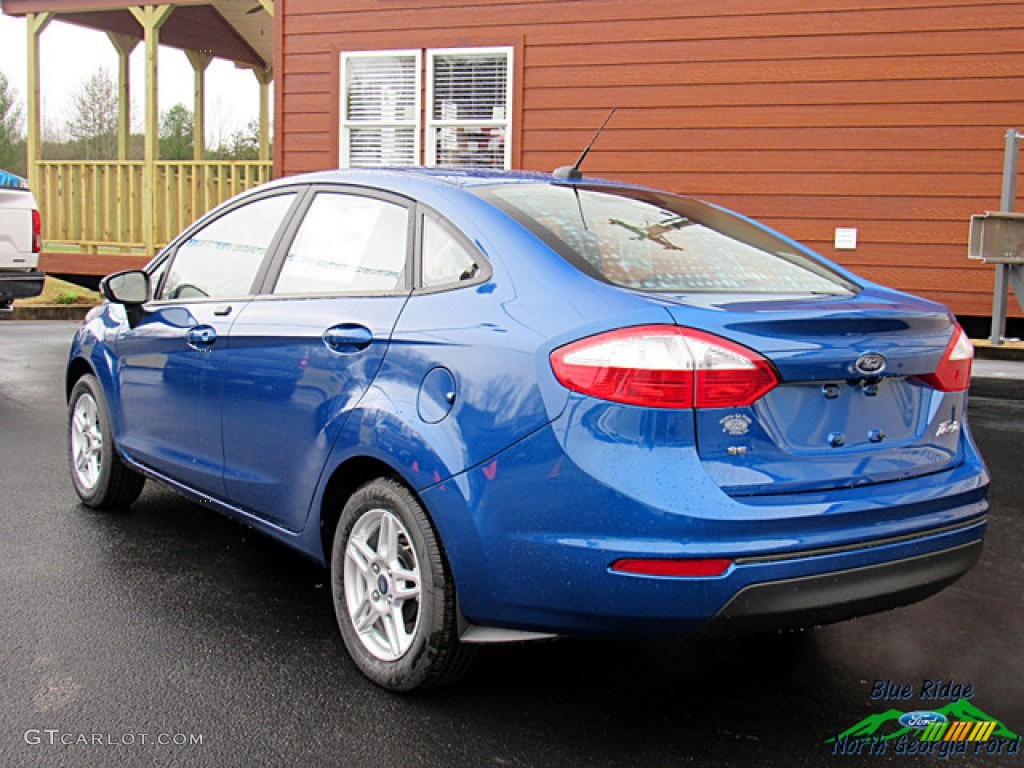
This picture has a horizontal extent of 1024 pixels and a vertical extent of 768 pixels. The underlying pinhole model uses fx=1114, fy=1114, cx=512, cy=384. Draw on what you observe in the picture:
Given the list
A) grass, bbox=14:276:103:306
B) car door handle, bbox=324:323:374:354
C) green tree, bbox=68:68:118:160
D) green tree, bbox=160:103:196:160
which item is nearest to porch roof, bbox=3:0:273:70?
grass, bbox=14:276:103:306

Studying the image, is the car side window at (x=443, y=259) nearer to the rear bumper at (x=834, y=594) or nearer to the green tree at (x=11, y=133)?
the rear bumper at (x=834, y=594)

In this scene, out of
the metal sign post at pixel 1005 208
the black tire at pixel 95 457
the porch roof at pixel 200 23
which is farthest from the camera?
the porch roof at pixel 200 23

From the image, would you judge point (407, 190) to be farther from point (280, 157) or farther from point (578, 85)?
point (280, 157)

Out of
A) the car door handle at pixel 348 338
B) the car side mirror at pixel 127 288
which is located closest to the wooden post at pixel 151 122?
the car side mirror at pixel 127 288

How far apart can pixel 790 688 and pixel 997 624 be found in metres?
1.06

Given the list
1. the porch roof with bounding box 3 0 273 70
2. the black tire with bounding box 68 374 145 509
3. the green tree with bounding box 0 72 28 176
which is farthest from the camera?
the green tree with bounding box 0 72 28 176

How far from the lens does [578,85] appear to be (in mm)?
12219

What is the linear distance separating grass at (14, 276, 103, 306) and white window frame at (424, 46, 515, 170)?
7228 millimetres

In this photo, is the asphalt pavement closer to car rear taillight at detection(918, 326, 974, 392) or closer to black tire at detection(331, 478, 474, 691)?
black tire at detection(331, 478, 474, 691)

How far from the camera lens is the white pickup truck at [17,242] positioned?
10.1 metres

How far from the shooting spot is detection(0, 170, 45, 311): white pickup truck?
1012 centimetres

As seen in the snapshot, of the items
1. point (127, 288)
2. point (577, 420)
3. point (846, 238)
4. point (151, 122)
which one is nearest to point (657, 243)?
point (577, 420)

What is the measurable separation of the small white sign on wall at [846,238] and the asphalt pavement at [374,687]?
7108mm

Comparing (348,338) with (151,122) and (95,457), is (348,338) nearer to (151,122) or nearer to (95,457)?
(95,457)
